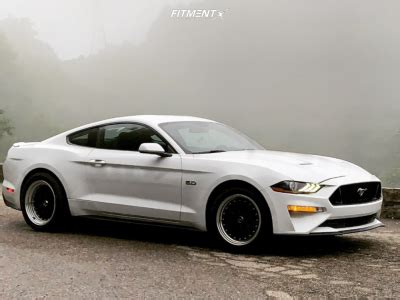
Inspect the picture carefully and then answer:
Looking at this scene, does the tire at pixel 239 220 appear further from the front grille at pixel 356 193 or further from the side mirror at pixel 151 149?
the side mirror at pixel 151 149

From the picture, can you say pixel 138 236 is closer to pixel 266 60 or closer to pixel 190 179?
pixel 190 179

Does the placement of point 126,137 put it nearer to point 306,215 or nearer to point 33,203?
point 33,203

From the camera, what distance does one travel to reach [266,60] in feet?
489

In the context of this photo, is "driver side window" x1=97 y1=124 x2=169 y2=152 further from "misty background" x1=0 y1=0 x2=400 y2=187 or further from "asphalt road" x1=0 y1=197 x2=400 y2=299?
"misty background" x1=0 y1=0 x2=400 y2=187

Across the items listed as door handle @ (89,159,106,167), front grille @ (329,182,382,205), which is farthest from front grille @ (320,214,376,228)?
door handle @ (89,159,106,167)

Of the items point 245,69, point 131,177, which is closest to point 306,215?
point 131,177

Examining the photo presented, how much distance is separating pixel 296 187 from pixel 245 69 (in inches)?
5849

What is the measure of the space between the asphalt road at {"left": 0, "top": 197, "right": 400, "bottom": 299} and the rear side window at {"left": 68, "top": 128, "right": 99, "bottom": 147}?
110cm

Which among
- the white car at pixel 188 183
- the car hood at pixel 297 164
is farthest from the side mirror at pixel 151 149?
the car hood at pixel 297 164

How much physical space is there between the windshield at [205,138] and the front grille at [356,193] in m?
1.44

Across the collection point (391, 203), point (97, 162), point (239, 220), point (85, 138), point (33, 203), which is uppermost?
point (85, 138)

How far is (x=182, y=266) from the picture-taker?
5270 millimetres

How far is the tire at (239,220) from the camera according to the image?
18.3ft

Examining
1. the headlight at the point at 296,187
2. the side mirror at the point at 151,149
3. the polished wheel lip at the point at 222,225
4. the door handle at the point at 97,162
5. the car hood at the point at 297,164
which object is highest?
the side mirror at the point at 151,149
